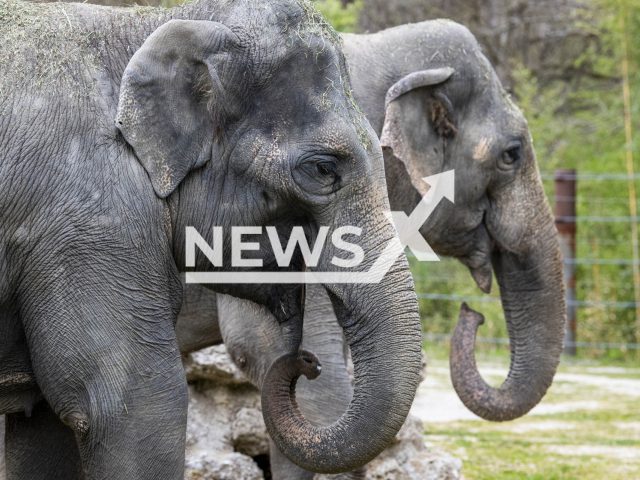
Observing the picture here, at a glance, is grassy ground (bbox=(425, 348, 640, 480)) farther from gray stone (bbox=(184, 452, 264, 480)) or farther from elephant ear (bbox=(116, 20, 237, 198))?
elephant ear (bbox=(116, 20, 237, 198))

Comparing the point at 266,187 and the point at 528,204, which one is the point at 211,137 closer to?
the point at 266,187

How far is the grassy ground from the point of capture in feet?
17.8

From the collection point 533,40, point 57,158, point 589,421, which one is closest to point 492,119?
point 57,158

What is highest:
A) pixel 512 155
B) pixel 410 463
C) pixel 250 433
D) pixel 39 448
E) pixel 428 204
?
pixel 512 155

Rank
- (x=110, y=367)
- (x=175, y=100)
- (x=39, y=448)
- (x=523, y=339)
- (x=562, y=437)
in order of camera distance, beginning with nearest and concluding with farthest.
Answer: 1. (x=110, y=367)
2. (x=175, y=100)
3. (x=39, y=448)
4. (x=523, y=339)
5. (x=562, y=437)

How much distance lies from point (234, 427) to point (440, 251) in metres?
1.42

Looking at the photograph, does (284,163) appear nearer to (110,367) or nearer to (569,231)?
(110,367)

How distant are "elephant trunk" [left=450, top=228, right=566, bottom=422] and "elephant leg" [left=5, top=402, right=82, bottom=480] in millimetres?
1935

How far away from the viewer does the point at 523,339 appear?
4.66 m

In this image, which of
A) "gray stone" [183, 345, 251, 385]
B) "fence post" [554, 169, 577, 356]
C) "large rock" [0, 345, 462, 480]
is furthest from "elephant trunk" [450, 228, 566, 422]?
"fence post" [554, 169, 577, 356]

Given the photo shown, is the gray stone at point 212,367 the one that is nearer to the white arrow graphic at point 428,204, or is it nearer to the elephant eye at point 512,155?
the white arrow graphic at point 428,204

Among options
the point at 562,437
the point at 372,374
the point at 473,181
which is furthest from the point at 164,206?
the point at 562,437

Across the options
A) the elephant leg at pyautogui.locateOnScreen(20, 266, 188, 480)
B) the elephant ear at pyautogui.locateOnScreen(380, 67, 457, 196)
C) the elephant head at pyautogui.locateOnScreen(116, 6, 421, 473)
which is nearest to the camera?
the elephant leg at pyautogui.locateOnScreen(20, 266, 188, 480)

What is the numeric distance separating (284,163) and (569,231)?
825 cm
